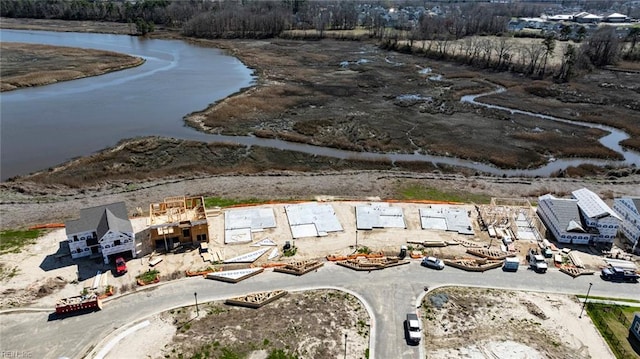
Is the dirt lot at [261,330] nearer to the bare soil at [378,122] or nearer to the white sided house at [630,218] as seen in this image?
the bare soil at [378,122]

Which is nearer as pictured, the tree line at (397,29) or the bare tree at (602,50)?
the tree line at (397,29)

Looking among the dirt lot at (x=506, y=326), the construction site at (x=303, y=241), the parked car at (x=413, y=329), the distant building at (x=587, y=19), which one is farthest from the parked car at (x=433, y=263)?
the distant building at (x=587, y=19)

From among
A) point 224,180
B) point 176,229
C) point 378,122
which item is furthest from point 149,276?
point 378,122

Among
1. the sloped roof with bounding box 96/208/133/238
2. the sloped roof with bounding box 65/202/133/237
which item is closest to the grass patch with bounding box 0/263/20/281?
the sloped roof with bounding box 65/202/133/237

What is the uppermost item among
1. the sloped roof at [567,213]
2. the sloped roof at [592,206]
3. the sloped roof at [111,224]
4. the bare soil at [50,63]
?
the bare soil at [50,63]

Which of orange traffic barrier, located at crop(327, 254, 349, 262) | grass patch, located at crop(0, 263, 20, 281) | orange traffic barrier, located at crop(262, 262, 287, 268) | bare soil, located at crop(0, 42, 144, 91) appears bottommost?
grass patch, located at crop(0, 263, 20, 281)

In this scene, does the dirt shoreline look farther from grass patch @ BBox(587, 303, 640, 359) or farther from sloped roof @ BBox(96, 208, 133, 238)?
grass patch @ BBox(587, 303, 640, 359)
